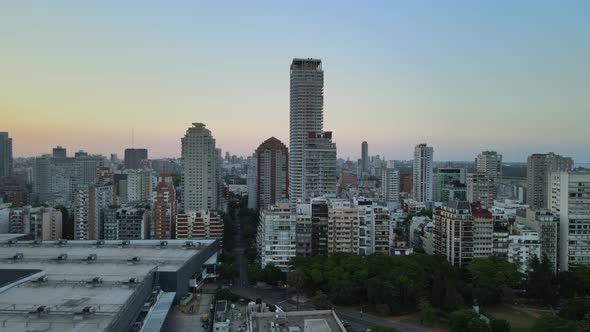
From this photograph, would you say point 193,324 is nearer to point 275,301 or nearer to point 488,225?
point 275,301

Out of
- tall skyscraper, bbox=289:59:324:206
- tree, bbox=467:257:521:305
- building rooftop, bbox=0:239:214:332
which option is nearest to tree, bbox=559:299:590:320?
tree, bbox=467:257:521:305

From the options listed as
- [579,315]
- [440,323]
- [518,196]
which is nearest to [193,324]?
[440,323]

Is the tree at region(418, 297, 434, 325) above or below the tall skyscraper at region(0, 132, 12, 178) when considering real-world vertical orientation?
below

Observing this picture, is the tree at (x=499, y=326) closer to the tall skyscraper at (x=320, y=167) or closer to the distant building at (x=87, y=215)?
the tall skyscraper at (x=320, y=167)

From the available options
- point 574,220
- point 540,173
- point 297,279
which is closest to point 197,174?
point 297,279

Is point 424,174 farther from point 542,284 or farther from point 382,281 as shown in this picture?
point 382,281

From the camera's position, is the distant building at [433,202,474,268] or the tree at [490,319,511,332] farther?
the distant building at [433,202,474,268]

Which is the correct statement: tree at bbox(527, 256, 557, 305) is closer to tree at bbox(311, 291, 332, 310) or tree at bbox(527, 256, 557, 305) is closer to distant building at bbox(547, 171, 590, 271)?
distant building at bbox(547, 171, 590, 271)
